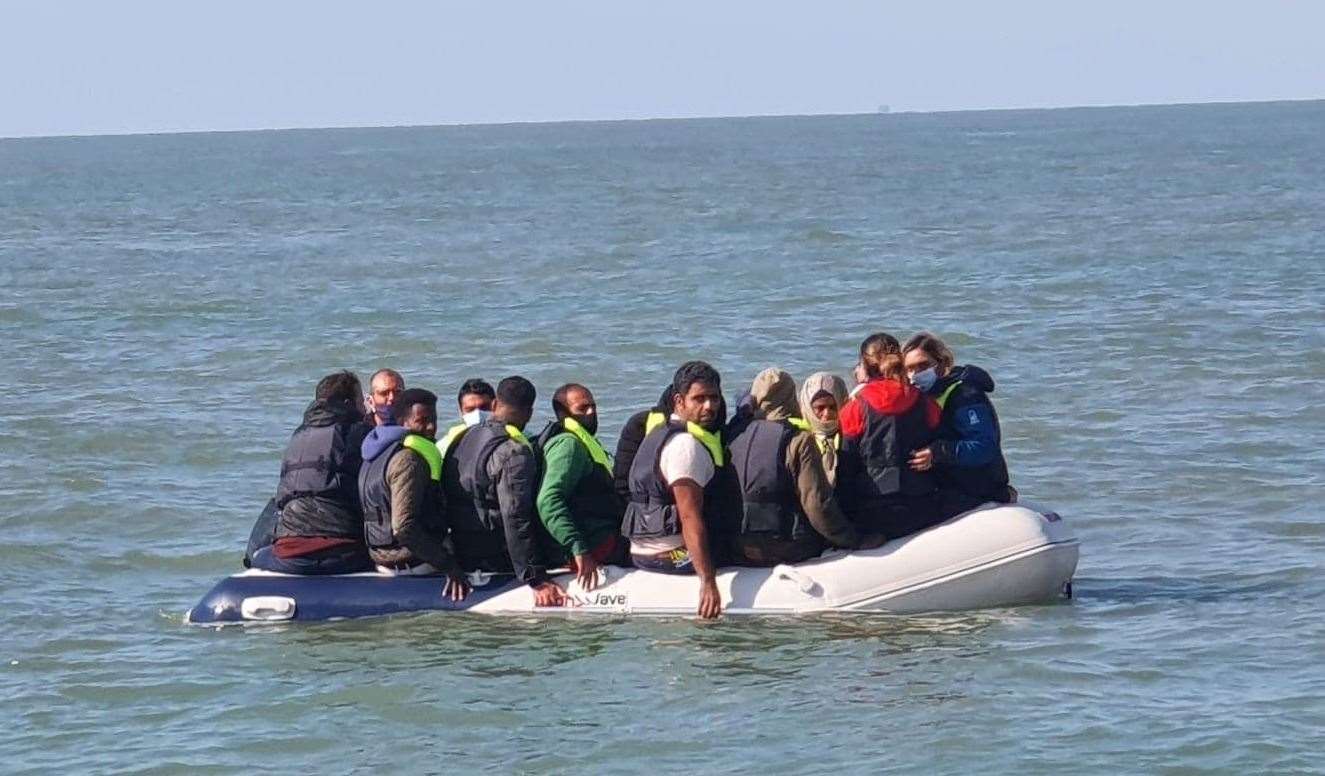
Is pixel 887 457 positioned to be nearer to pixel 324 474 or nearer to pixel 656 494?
pixel 656 494

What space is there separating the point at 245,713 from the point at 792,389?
2.69 meters

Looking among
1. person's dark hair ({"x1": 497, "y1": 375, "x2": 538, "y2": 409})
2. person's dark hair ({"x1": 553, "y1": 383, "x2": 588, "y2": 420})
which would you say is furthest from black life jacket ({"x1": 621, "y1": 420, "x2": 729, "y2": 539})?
person's dark hair ({"x1": 497, "y1": 375, "x2": 538, "y2": 409})

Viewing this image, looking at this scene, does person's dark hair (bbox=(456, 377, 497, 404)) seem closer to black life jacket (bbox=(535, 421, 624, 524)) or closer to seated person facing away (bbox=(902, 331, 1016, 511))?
black life jacket (bbox=(535, 421, 624, 524))

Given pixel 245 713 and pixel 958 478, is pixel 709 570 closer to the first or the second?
pixel 958 478

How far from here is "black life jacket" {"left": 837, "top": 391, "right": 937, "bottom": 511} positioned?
31.8ft

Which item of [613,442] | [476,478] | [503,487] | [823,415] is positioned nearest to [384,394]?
[476,478]

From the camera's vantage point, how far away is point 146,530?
12969 mm

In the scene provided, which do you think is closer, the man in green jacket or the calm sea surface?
the calm sea surface

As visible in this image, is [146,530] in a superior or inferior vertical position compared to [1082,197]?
inferior

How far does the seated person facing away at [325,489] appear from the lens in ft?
32.6

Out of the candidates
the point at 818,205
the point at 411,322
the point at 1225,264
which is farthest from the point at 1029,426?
the point at 818,205

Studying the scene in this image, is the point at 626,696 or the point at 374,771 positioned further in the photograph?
the point at 626,696

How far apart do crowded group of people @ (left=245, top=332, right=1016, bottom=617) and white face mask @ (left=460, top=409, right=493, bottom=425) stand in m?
0.02

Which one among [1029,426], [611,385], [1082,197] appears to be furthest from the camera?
[1082,197]
